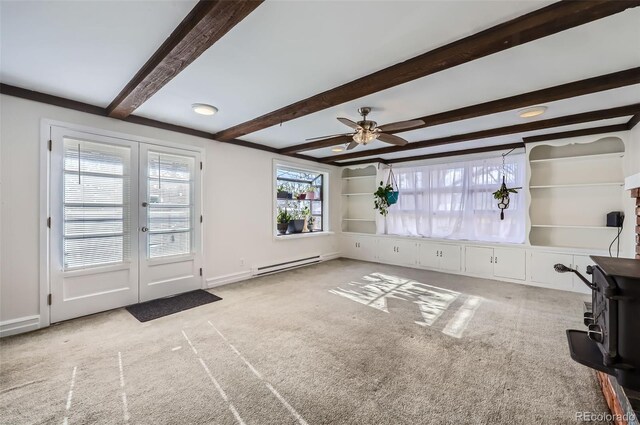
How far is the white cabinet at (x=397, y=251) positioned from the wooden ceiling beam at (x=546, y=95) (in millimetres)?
2955

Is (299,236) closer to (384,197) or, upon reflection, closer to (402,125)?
(384,197)

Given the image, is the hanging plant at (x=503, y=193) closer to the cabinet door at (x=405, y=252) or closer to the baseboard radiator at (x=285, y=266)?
the cabinet door at (x=405, y=252)

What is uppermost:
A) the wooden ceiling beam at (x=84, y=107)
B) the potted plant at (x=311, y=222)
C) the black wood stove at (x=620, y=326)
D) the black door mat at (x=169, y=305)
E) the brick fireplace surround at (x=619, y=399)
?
the wooden ceiling beam at (x=84, y=107)

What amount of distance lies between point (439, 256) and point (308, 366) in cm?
397

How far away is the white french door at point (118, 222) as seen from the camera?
2.91 meters

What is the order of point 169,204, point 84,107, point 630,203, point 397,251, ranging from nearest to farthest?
point 84,107 → point 630,203 → point 169,204 → point 397,251

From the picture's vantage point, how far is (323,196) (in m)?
6.52

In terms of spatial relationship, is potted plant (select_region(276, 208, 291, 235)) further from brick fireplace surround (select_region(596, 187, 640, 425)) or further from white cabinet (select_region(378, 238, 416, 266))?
brick fireplace surround (select_region(596, 187, 640, 425))

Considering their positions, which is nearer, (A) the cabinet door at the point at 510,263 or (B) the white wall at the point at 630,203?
(B) the white wall at the point at 630,203

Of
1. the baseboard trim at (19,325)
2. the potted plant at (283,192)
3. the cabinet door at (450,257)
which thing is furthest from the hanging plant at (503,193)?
the baseboard trim at (19,325)

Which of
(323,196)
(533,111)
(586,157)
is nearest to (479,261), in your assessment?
(586,157)

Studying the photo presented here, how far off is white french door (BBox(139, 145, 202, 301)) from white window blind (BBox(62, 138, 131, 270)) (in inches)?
8.3

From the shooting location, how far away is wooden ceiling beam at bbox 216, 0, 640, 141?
1456 mm

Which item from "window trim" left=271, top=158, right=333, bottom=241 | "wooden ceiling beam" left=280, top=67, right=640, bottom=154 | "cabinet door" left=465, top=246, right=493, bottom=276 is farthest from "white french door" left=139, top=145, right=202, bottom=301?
"cabinet door" left=465, top=246, right=493, bottom=276
